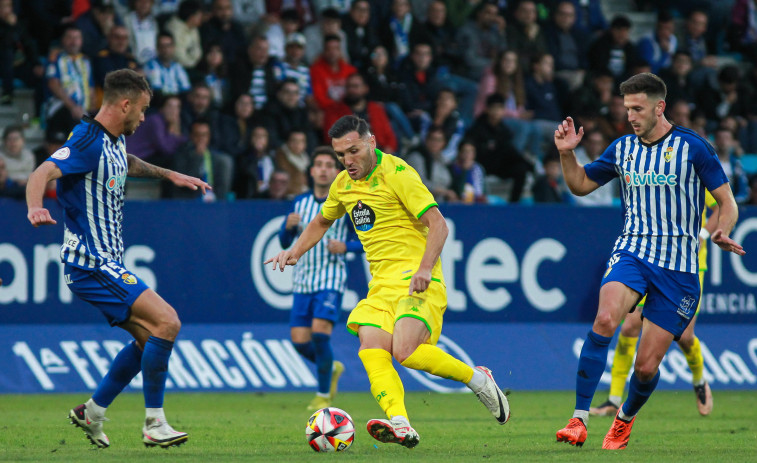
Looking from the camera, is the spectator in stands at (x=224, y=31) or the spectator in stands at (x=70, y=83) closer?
the spectator in stands at (x=70, y=83)

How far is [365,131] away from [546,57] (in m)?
10.6

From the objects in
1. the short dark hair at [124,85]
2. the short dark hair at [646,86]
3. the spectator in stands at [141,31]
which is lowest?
the short dark hair at [124,85]

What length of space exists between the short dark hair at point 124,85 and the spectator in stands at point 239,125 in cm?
753

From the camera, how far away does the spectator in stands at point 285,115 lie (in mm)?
15094

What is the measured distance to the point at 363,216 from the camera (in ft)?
24.2

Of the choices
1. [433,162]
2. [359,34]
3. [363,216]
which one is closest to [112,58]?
[359,34]

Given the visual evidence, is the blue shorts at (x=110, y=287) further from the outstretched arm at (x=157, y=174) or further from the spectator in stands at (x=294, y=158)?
the spectator in stands at (x=294, y=158)

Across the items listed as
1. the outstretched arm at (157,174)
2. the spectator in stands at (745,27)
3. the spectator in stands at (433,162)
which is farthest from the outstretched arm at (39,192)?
the spectator in stands at (745,27)

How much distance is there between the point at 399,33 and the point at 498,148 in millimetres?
2676

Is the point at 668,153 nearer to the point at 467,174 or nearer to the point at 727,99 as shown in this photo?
the point at 467,174

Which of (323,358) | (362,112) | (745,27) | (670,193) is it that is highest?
(745,27)

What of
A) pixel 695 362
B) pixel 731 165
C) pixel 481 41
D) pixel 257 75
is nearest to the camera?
pixel 695 362

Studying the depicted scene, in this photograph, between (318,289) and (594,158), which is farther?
(594,158)

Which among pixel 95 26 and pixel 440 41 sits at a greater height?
pixel 440 41
